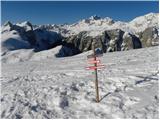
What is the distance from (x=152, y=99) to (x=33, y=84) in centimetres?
813

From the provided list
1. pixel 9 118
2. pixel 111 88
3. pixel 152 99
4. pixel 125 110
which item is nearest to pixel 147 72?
pixel 111 88

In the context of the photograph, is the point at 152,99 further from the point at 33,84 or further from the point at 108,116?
the point at 33,84

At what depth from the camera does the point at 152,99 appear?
A: 17656 millimetres

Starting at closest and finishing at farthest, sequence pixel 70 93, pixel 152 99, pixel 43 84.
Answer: pixel 152 99 → pixel 70 93 → pixel 43 84

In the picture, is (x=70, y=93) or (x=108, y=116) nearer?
(x=108, y=116)

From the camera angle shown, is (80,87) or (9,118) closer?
(9,118)

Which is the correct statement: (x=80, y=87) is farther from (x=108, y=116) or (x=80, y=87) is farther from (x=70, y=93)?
(x=108, y=116)

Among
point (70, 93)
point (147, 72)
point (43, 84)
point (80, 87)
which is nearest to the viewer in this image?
point (70, 93)

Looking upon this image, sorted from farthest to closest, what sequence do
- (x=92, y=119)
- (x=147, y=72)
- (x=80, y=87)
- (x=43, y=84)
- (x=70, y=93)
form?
1. (x=147, y=72)
2. (x=43, y=84)
3. (x=80, y=87)
4. (x=70, y=93)
5. (x=92, y=119)

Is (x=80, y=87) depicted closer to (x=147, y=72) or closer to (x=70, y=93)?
(x=70, y=93)

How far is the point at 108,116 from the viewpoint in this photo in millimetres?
15930

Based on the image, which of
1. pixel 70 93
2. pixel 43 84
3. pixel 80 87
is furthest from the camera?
pixel 43 84

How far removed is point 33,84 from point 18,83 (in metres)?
1.39

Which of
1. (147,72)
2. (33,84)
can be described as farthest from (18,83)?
(147,72)
